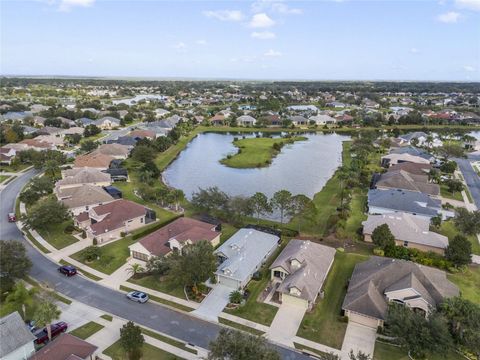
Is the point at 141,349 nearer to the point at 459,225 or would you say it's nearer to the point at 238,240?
the point at 238,240

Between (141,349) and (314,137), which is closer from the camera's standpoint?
(141,349)

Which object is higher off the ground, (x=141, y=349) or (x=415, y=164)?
(x=415, y=164)

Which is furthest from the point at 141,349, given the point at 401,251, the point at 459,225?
the point at 459,225

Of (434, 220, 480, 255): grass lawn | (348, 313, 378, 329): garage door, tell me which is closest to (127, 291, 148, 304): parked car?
(348, 313, 378, 329): garage door

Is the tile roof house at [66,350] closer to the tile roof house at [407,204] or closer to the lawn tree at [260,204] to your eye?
the lawn tree at [260,204]

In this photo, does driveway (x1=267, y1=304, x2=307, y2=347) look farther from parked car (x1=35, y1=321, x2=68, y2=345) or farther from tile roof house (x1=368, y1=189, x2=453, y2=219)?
tile roof house (x1=368, y1=189, x2=453, y2=219)

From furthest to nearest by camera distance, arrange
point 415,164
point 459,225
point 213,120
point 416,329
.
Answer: point 213,120
point 415,164
point 459,225
point 416,329
